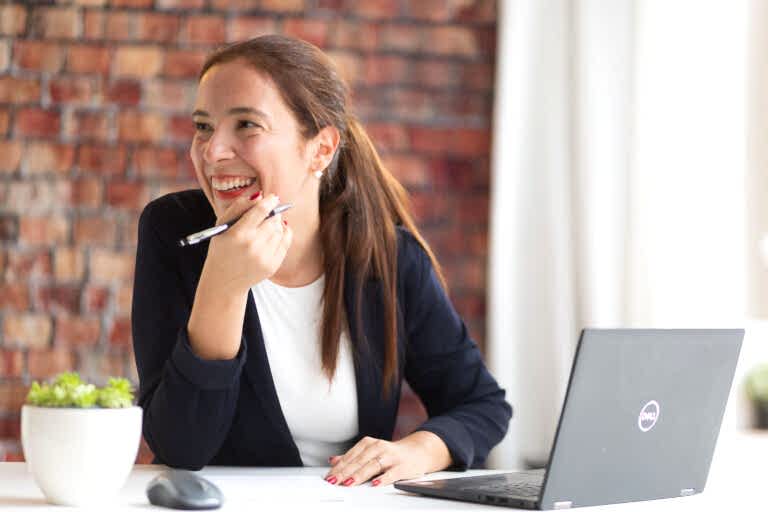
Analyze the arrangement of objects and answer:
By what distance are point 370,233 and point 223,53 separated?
387mm

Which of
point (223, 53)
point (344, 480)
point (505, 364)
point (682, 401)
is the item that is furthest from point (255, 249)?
point (505, 364)

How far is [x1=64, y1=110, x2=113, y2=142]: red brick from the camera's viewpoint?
8.65 ft

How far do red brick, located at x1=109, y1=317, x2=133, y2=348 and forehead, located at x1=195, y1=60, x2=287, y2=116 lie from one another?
3.45 feet

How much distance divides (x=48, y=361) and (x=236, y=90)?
121cm

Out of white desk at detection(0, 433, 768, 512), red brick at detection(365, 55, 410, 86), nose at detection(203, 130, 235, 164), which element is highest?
red brick at detection(365, 55, 410, 86)

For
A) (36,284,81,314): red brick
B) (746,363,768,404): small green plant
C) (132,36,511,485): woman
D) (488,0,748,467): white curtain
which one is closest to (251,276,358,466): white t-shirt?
(132,36,511,485): woman

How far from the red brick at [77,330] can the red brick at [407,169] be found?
0.81m

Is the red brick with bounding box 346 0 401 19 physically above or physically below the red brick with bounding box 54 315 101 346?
above

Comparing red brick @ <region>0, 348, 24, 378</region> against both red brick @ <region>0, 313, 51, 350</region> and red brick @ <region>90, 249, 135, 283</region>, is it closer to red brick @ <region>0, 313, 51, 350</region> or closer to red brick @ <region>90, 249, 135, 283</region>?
red brick @ <region>0, 313, 51, 350</region>

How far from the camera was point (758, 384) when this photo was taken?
101 inches

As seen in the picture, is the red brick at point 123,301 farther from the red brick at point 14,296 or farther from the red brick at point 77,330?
the red brick at point 14,296

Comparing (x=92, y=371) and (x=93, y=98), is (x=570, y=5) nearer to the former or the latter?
(x=93, y=98)

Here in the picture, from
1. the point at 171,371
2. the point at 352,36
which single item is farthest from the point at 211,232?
the point at 352,36

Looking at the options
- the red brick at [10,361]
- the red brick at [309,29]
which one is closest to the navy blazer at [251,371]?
the red brick at [309,29]
